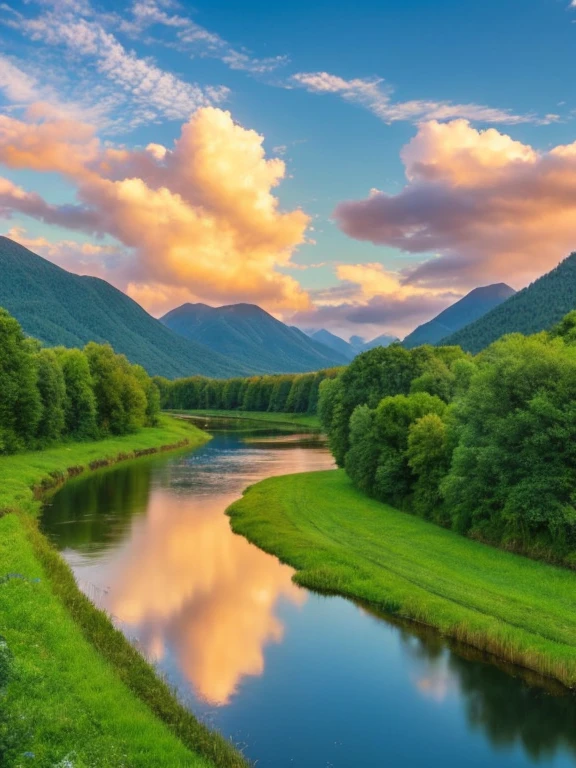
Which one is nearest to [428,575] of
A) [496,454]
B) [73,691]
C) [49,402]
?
[496,454]

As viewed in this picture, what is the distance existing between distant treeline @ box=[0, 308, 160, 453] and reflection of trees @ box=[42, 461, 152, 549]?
10.1 meters

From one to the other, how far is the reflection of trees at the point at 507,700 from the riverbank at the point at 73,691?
8810 millimetres

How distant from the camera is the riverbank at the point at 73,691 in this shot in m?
15.2

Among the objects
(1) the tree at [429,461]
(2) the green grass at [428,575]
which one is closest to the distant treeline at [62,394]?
(2) the green grass at [428,575]

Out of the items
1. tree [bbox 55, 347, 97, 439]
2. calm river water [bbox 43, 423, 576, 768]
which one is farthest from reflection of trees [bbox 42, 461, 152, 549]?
tree [bbox 55, 347, 97, 439]

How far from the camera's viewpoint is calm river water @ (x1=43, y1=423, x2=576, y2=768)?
1894 centimetres

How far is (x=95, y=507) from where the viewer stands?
52.3m

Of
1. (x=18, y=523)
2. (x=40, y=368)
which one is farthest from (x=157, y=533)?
(x=40, y=368)

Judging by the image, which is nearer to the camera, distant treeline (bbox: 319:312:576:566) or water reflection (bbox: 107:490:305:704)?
water reflection (bbox: 107:490:305:704)

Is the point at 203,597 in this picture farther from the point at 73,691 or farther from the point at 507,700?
the point at 507,700

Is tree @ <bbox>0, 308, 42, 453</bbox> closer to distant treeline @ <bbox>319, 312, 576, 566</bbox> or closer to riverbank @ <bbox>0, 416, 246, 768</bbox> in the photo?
riverbank @ <bbox>0, 416, 246, 768</bbox>

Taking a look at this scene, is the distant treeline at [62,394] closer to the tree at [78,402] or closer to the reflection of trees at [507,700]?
the tree at [78,402]

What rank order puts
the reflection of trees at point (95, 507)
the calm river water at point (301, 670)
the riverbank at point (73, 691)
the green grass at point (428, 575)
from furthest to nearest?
1. the reflection of trees at point (95, 507)
2. the green grass at point (428, 575)
3. the calm river water at point (301, 670)
4. the riverbank at point (73, 691)

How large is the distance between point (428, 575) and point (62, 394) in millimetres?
61905
